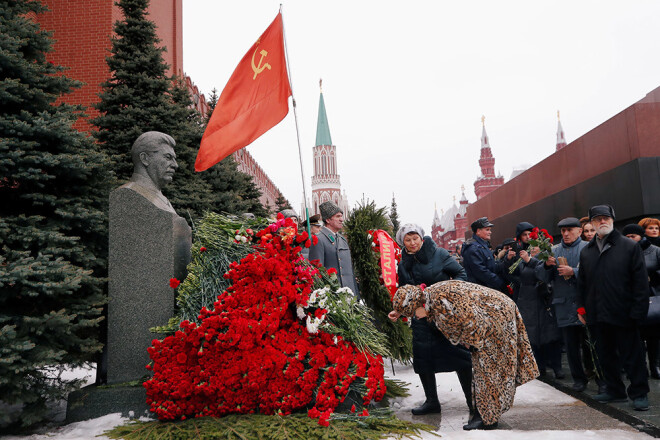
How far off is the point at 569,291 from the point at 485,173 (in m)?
87.7

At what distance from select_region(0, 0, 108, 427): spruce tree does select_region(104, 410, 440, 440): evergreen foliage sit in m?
0.81

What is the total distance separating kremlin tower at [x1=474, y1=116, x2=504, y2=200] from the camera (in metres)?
83.4

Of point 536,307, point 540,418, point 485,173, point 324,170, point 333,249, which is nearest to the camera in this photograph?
point 540,418

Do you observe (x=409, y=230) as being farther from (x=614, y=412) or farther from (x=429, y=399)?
(x=614, y=412)

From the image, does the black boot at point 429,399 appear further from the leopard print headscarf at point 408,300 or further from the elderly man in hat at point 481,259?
the elderly man in hat at point 481,259

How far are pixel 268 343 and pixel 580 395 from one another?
3341 millimetres

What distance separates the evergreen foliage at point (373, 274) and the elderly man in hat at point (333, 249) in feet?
1.24

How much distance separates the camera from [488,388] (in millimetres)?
3795

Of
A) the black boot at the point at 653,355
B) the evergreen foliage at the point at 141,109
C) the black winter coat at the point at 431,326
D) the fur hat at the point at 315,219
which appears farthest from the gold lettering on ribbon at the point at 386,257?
the evergreen foliage at the point at 141,109

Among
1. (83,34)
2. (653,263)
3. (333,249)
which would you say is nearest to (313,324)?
(333,249)

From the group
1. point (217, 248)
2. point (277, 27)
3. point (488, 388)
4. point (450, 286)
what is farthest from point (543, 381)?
point (277, 27)

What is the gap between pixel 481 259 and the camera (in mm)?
6410

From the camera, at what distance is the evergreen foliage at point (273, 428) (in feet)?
11.2

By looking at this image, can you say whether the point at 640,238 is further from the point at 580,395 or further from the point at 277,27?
the point at 277,27
